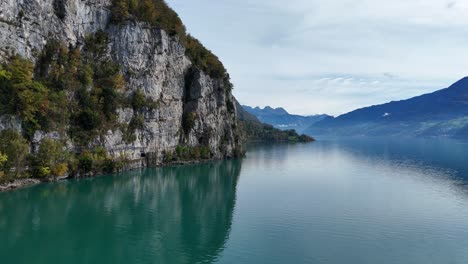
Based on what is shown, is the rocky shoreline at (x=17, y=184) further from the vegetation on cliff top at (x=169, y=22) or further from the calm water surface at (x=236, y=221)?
the vegetation on cliff top at (x=169, y=22)

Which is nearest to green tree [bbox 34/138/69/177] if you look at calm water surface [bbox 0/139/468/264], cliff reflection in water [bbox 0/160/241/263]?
cliff reflection in water [bbox 0/160/241/263]

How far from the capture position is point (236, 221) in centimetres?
3962

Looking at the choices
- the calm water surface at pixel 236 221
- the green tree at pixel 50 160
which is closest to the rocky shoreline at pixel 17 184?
the calm water surface at pixel 236 221

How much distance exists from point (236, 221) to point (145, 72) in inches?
2063

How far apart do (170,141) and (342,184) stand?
4207 cm

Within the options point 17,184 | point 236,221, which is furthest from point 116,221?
point 17,184

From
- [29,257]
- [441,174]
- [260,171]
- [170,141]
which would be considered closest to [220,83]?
[170,141]

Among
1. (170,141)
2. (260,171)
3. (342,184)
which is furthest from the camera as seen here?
(170,141)

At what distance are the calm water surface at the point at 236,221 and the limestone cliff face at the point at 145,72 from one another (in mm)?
15797

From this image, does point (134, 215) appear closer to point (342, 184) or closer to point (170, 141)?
point (342, 184)

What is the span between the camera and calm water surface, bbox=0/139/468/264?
96.5 ft

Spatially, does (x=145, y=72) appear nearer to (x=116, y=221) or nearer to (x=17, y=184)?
(x=17, y=184)

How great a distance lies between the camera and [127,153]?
2965 inches

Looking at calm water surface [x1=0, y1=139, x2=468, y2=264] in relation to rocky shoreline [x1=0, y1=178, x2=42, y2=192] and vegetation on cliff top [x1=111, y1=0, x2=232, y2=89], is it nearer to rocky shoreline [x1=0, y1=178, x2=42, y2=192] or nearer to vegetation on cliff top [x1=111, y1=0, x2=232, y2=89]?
rocky shoreline [x1=0, y1=178, x2=42, y2=192]
